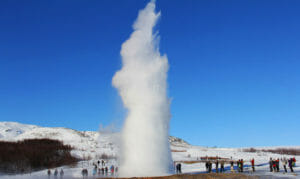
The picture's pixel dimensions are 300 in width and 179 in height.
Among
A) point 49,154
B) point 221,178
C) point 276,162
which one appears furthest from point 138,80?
point 49,154

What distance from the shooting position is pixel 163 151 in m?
32.6

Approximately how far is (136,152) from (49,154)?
55996 millimetres

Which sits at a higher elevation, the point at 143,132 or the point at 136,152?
the point at 143,132

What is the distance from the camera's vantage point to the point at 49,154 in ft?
267

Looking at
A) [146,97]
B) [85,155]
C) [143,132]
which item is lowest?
[85,155]

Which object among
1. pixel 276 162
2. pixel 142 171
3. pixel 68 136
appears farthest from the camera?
pixel 68 136

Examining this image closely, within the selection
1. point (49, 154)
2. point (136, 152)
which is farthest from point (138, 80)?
point (49, 154)

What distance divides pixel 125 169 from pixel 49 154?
55.1m

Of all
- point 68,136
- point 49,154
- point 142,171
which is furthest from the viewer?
point 68,136

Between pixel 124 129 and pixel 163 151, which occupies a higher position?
pixel 124 129

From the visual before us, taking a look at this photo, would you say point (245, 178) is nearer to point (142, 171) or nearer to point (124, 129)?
point (142, 171)

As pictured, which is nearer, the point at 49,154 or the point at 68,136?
the point at 49,154

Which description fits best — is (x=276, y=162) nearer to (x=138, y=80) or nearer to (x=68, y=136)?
(x=138, y=80)

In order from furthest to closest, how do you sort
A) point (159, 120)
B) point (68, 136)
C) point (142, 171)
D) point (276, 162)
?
point (68, 136), point (276, 162), point (159, 120), point (142, 171)
